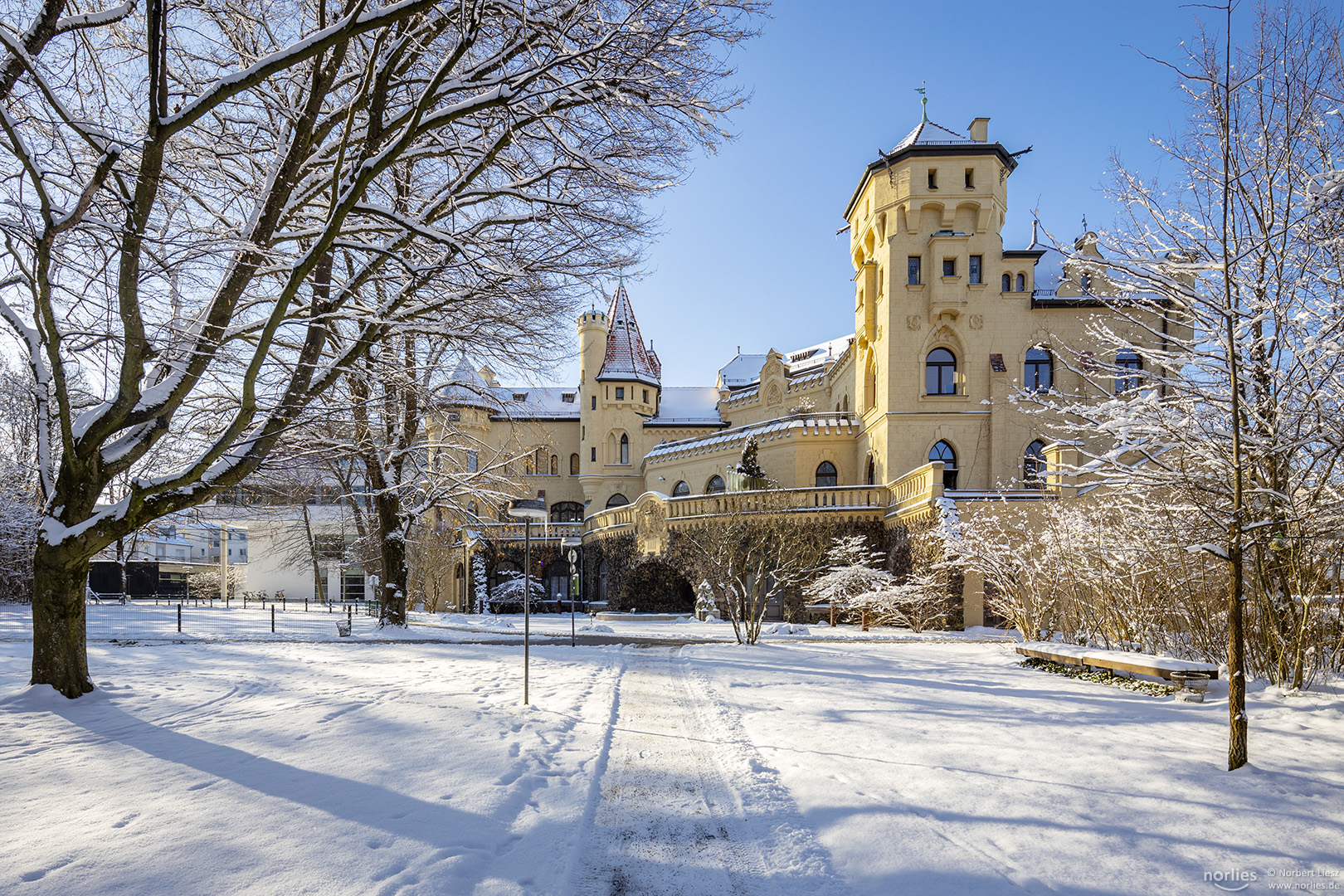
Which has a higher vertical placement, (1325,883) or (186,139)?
(186,139)

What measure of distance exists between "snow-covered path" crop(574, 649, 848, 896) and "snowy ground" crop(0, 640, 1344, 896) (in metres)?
0.02

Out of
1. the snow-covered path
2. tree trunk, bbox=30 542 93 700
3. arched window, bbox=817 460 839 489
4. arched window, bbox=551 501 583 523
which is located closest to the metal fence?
tree trunk, bbox=30 542 93 700

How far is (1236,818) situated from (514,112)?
9.37 meters

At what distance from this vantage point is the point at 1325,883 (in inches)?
157

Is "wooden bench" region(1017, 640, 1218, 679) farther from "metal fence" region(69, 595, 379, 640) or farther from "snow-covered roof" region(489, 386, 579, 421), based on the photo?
"snow-covered roof" region(489, 386, 579, 421)

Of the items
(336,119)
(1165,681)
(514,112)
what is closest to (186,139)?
(336,119)

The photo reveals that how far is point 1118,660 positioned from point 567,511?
41117 mm

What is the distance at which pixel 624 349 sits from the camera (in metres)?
47.0

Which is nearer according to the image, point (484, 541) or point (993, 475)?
point (993, 475)

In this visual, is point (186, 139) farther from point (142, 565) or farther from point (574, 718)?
point (142, 565)

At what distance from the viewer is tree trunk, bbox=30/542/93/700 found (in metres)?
7.88

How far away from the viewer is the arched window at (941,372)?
2716cm

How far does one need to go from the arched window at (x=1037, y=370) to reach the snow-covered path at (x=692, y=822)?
24.0 metres

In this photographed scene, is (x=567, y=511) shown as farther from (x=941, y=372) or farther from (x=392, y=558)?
(x=392, y=558)
